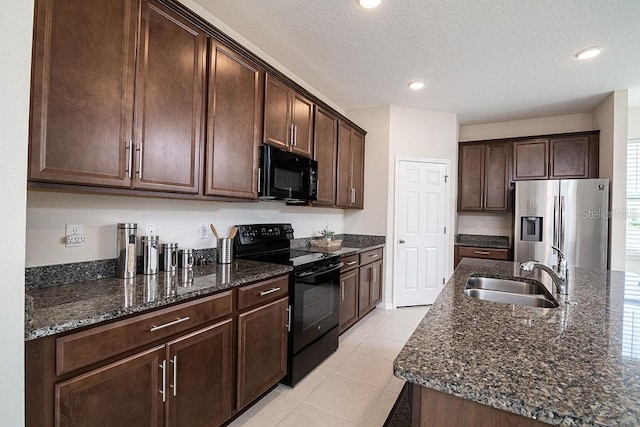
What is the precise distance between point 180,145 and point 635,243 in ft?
18.2

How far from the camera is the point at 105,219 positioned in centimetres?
166

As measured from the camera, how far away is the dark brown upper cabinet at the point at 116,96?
1187 mm

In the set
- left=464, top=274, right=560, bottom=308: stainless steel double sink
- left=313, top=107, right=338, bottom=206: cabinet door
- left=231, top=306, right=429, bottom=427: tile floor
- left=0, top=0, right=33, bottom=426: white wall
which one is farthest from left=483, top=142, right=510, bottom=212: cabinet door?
left=0, top=0, right=33, bottom=426: white wall

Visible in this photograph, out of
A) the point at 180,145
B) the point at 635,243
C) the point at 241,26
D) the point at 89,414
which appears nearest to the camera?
the point at 89,414

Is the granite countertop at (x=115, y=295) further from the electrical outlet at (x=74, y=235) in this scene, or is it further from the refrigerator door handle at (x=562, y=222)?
the refrigerator door handle at (x=562, y=222)

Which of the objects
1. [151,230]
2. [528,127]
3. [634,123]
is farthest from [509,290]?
[634,123]

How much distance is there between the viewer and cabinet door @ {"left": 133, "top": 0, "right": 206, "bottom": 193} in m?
1.52

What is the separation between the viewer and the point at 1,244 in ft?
2.86

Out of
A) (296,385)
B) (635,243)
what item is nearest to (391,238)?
(296,385)

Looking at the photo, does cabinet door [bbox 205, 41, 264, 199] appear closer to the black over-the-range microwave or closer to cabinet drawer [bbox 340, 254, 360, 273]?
the black over-the-range microwave

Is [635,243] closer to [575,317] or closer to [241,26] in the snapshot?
[575,317]

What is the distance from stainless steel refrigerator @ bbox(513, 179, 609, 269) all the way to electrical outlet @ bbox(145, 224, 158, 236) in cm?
426

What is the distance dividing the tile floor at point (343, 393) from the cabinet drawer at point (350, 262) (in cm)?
73
